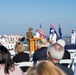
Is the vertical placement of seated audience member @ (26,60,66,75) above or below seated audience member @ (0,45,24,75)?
above

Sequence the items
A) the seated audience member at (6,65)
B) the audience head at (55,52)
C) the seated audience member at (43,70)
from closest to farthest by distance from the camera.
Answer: the seated audience member at (43,70), the seated audience member at (6,65), the audience head at (55,52)

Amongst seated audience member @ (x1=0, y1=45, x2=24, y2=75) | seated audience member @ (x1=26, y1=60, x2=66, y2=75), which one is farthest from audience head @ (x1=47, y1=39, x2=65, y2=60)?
seated audience member @ (x1=26, y1=60, x2=66, y2=75)

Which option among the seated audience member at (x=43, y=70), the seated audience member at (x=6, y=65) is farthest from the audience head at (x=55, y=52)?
the seated audience member at (x=43, y=70)

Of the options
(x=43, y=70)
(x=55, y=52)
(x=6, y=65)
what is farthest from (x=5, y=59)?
(x=43, y=70)

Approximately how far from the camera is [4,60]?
16.7 ft

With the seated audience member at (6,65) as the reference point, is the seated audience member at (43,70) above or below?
above

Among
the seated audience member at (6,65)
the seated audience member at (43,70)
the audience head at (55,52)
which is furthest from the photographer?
the audience head at (55,52)

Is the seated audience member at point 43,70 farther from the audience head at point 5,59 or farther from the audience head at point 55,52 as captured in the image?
the audience head at point 55,52

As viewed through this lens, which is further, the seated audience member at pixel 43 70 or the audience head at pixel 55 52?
the audience head at pixel 55 52

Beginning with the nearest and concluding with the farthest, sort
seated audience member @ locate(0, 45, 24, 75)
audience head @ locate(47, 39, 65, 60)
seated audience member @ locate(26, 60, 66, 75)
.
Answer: seated audience member @ locate(26, 60, 66, 75) → seated audience member @ locate(0, 45, 24, 75) → audience head @ locate(47, 39, 65, 60)

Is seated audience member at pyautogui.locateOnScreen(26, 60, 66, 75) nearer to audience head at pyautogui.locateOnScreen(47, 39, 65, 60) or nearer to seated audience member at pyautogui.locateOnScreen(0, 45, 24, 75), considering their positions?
seated audience member at pyautogui.locateOnScreen(0, 45, 24, 75)

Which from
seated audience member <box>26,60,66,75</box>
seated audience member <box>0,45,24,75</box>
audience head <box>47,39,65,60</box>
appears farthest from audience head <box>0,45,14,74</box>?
seated audience member <box>26,60,66,75</box>

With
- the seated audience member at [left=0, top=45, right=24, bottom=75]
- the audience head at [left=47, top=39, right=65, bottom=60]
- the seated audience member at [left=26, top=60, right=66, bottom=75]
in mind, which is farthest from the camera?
the audience head at [left=47, top=39, right=65, bottom=60]

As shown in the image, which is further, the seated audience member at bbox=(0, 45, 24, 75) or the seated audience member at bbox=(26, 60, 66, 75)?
the seated audience member at bbox=(0, 45, 24, 75)
